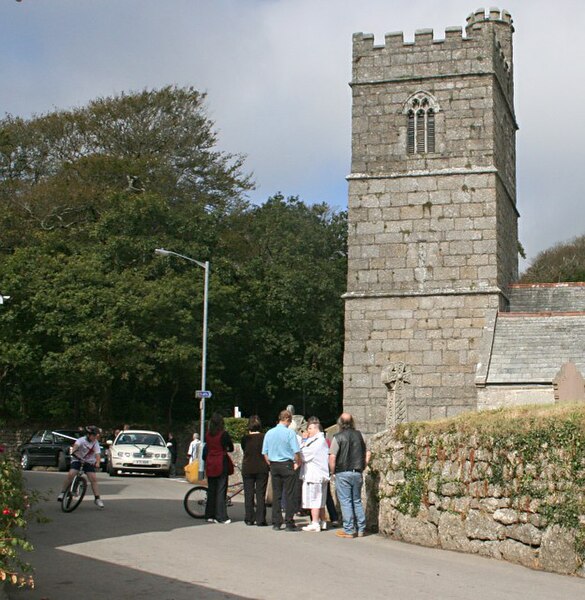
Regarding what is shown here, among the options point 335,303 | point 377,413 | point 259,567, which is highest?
point 335,303

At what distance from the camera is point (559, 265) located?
63.9 m

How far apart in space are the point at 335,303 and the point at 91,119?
580 inches

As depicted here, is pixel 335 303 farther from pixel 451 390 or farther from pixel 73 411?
pixel 451 390

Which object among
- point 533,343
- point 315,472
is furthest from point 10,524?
point 533,343

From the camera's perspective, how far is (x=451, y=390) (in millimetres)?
28375

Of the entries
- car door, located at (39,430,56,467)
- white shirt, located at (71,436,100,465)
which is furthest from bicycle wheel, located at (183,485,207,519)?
car door, located at (39,430,56,467)

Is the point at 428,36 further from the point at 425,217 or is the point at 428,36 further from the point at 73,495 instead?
the point at 73,495

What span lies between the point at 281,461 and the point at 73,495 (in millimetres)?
3953

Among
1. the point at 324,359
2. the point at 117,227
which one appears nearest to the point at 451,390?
the point at 324,359

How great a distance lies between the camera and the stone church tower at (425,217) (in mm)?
28750

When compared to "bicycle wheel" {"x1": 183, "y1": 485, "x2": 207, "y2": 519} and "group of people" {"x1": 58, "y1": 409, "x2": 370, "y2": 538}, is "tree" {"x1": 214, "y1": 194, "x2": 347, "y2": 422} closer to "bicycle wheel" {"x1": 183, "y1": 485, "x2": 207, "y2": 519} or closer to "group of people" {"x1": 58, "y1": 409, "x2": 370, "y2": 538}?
"bicycle wheel" {"x1": 183, "y1": 485, "x2": 207, "y2": 519}

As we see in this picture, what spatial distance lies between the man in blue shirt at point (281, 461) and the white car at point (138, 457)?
1516cm

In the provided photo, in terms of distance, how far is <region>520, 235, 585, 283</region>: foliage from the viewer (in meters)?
60.0

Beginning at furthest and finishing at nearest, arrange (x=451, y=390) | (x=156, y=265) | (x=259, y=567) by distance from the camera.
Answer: (x=156, y=265), (x=451, y=390), (x=259, y=567)
